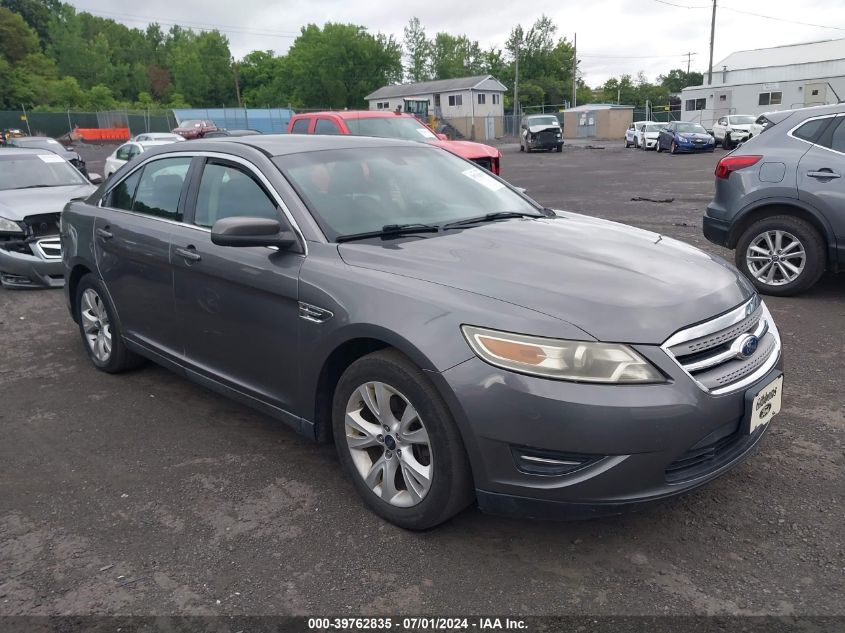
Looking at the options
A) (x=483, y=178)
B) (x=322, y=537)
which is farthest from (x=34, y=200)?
(x=322, y=537)

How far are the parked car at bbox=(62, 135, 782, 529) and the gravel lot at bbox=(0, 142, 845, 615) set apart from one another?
0.28 m

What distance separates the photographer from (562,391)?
2.51m

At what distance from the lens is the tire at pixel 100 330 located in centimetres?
492

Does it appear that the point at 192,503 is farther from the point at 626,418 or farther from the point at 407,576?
the point at 626,418

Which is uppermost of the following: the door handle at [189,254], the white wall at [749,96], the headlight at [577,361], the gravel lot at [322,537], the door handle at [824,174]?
the white wall at [749,96]

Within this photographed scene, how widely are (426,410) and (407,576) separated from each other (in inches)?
25.3

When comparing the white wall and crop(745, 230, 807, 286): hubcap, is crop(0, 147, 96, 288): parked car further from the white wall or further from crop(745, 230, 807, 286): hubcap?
the white wall

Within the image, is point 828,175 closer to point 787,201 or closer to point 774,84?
point 787,201

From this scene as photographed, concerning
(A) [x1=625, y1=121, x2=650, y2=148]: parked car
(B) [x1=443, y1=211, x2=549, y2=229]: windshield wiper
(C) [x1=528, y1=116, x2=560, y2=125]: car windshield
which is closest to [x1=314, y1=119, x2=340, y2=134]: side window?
(B) [x1=443, y1=211, x2=549, y2=229]: windshield wiper

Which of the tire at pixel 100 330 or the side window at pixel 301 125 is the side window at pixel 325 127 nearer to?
the side window at pixel 301 125

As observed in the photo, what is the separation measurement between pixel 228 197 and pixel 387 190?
874mm

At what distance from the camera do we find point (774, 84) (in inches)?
1734

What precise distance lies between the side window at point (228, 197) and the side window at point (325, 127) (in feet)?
26.9

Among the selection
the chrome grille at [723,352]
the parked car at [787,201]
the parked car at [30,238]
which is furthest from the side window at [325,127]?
the chrome grille at [723,352]
